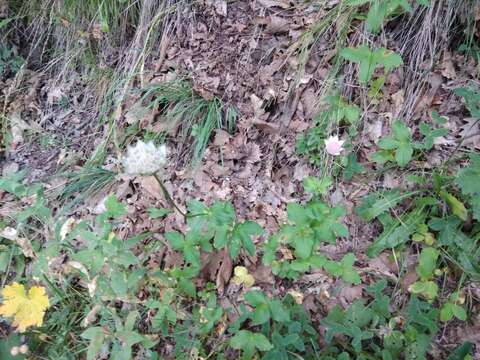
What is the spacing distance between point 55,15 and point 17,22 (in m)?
0.53

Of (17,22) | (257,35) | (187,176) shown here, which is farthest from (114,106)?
(17,22)

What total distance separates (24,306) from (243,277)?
965mm

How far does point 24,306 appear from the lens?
6.03 feet

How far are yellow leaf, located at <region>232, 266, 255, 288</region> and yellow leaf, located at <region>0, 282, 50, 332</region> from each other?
85cm

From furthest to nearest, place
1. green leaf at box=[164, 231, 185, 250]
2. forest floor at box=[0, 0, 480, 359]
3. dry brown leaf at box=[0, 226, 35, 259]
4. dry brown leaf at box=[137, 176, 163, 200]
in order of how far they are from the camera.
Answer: dry brown leaf at box=[137, 176, 163, 200] < dry brown leaf at box=[0, 226, 35, 259] < forest floor at box=[0, 0, 480, 359] < green leaf at box=[164, 231, 185, 250]

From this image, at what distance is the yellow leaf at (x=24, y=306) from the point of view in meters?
1.81

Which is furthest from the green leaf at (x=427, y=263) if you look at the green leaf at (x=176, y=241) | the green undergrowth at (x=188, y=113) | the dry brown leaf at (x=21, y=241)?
the dry brown leaf at (x=21, y=241)

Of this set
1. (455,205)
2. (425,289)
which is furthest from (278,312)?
(455,205)

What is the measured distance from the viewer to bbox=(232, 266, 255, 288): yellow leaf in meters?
2.04

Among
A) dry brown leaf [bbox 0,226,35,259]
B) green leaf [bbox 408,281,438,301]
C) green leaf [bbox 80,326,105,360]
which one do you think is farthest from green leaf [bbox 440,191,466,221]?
dry brown leaf [bbox 0,226,35,259]

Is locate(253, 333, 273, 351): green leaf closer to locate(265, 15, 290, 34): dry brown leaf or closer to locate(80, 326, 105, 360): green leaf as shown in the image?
locate(80, 326, 105, 360): green leaf

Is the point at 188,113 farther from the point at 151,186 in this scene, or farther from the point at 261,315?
the point at 261,315

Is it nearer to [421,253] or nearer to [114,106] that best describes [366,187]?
[421,253]

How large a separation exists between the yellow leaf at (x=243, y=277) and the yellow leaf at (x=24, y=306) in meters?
0.85
